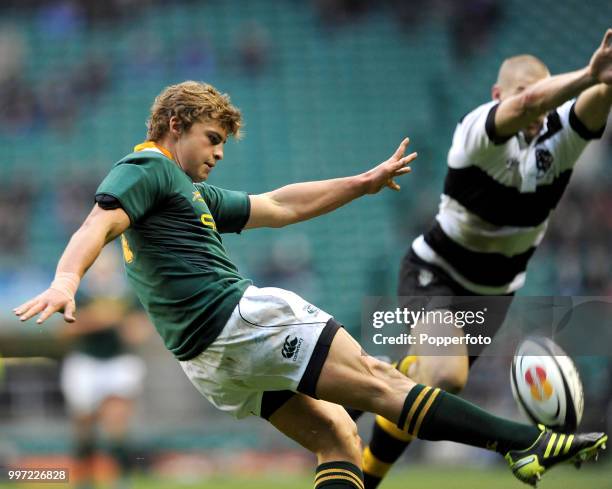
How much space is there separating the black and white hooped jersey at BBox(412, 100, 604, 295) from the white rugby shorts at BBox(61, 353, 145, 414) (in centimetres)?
425

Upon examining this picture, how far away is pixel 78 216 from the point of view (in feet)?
48.2

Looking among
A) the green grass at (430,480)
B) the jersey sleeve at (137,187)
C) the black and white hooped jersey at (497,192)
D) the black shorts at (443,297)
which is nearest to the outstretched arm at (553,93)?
the black and white hooped jersey at (497,192)

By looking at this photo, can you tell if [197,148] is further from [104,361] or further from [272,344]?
[104,361]

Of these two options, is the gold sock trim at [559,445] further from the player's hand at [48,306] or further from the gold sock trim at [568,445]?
the player's hand at [48,306]

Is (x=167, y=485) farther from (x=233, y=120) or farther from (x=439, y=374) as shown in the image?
(x=233, y=120)

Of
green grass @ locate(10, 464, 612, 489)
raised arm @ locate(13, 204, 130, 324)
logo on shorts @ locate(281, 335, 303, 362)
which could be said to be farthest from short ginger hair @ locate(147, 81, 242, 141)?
green grass @ locate(10, 464, 612, 489)

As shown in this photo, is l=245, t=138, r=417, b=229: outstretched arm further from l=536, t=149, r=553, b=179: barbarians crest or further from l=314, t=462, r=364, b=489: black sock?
l=314, t=462, r=364, b=489: black sock

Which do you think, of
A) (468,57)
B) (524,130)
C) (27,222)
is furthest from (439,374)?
(468,57)

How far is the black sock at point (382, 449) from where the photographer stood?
5586 millimetres

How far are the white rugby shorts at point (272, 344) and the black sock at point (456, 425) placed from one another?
1.37ft

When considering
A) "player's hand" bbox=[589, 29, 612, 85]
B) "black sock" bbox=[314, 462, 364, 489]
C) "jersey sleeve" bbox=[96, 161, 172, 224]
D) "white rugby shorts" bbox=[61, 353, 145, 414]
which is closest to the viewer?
"jersey sleeve" bbox=[96, 161, 172, 224]

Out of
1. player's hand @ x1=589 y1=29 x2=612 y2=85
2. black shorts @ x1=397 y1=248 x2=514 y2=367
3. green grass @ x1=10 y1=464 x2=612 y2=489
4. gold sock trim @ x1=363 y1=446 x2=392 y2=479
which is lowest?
green grass @ x1=10 y1=464 x2=612 y2=489

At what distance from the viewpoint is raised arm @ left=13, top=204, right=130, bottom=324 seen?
3.62 meters

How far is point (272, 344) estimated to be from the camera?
413 cm
